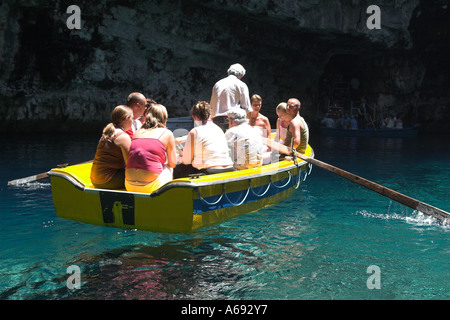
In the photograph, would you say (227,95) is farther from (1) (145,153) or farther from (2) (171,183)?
(2) (171,183)

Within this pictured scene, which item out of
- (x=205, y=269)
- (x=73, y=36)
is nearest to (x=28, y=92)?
(x=73, y=36)

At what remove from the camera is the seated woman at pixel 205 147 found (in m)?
6.18

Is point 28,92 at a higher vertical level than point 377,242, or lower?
higher

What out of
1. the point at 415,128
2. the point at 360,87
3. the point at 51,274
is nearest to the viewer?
the point at 51,274

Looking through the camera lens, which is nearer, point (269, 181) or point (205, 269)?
point (205, 269)

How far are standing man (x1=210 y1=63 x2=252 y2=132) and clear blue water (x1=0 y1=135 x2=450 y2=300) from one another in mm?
1922

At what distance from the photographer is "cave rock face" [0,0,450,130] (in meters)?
18.6

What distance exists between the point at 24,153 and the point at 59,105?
23.2ft

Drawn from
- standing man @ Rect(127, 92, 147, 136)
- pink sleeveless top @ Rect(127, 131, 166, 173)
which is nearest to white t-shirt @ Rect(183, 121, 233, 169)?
pink sleeveless top @ Rect(127, 131, 166, 173)

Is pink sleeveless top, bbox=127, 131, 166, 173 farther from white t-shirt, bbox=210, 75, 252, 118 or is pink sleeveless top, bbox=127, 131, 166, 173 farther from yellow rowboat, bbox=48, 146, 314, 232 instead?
white t-shirt, bbox=210, 75, 252, 118

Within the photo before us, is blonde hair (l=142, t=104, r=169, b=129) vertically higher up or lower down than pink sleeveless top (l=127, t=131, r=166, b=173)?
higher up

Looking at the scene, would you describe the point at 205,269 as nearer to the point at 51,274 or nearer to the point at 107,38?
the point at 51,274

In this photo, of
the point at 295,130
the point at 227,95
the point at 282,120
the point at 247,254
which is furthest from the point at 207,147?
the point at 282,120
